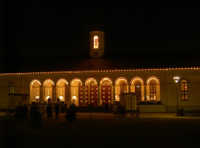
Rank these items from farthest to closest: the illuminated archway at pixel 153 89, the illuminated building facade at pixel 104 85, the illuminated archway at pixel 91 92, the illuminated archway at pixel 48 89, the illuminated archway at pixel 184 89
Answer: the illuminated archway at pixel 48 89 < the illuminated archway at pixel 91 92 < the illuminated archway at pixel 153 89 < the illuminated archway at pixel 184 89 < the illuminated building facade at pixel 104 85

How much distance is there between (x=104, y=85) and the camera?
95.4 feet

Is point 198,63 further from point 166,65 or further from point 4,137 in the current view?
point 4,137

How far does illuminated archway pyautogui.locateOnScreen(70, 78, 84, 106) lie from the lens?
2967 centimetres

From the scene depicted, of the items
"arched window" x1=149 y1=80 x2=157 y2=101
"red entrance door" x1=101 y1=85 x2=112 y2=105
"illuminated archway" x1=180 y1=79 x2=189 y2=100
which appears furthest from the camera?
"red entrance door" x1=101 y1=85 x2=112 y2=105

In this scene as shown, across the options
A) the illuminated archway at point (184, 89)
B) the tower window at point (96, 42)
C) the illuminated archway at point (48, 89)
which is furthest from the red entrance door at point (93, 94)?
the illuminated archway at point (184, 89)

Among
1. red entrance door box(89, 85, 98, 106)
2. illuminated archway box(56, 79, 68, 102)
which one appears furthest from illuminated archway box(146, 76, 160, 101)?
illuminated archway box(56, 79, 68, 102)

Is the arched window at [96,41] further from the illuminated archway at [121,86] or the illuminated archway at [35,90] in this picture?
the illuminated archway at [35,90]

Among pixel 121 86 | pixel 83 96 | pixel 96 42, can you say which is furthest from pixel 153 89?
pixel 96 42

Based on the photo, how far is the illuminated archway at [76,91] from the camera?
2967 centimetres

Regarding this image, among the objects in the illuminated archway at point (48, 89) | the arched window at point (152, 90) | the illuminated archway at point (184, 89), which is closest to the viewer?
the illuminated archway at point (184, 89)

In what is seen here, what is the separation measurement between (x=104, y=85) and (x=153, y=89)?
4.95 m

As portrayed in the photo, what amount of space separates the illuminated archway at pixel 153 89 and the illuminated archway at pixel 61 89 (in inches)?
333

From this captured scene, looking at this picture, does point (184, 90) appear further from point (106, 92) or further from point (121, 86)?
point (106, 92)

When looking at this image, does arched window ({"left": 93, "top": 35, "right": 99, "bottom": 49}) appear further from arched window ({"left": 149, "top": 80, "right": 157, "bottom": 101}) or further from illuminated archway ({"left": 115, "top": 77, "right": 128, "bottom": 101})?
arched window ({"left": 149, "top": 80, "right": 157, "bottom": 101})
